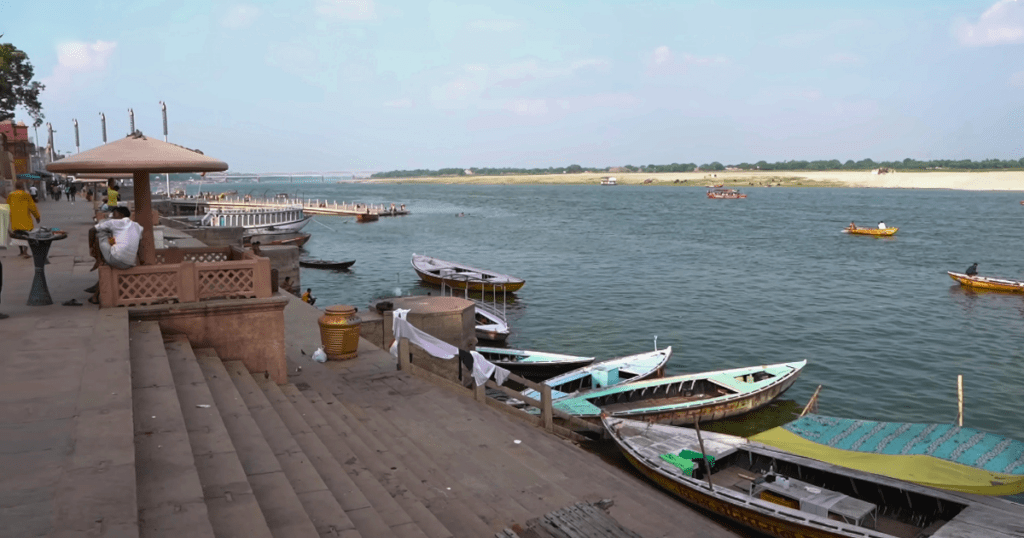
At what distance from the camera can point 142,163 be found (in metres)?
10.1

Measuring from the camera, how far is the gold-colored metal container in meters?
13.5

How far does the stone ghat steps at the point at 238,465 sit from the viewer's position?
5.25 meters

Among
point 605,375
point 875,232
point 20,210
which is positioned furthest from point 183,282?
point 875,232

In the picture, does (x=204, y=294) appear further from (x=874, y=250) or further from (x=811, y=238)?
(x=811, y=238)

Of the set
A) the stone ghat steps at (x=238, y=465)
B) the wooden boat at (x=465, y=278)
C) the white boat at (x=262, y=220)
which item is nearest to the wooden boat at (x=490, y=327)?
the wooden boat at (x=465, y=278)

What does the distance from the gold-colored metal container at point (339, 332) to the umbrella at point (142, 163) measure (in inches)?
135

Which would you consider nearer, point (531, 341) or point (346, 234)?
point (531, 341)

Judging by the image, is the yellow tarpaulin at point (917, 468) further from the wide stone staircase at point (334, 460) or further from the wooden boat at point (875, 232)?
the wooden boat at point (875, 232)

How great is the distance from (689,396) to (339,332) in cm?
1013

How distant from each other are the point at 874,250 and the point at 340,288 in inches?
1663

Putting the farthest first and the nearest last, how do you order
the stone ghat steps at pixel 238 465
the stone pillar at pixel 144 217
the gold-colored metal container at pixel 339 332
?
the gold-colored metal container at pixel 339 332, the stone pillar at pixel 144 217, the stone ghat steps at pixel 238 465

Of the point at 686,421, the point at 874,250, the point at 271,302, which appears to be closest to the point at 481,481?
the point at 271,302

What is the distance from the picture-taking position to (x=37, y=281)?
1075 centimetres

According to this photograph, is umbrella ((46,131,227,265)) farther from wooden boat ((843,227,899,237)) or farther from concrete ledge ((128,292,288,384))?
wooden boat ((843,227,899,237))
